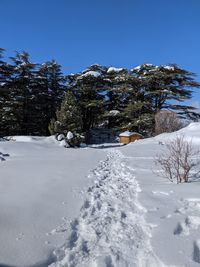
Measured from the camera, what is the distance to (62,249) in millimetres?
2570

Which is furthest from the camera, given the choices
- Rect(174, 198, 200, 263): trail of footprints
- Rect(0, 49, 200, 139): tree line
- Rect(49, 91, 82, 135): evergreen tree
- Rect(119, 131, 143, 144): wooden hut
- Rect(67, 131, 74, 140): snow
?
Rect(0, 49, 200, 139): tree line

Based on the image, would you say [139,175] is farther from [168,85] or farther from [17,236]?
[168,85]

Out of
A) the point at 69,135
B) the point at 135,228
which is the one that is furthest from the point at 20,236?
the point at 69,135

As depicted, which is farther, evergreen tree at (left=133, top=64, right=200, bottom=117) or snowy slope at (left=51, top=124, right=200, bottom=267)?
evergreen tree at (left=133, top=64, right=200, bottom=117)

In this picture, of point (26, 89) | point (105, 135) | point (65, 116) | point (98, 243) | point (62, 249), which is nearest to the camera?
point (62, 249)

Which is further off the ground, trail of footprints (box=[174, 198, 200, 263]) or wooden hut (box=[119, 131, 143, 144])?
wooden hut (box=[119, 131, 143, 144])

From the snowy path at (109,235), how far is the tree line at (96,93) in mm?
19984

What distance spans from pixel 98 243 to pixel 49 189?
2192mm

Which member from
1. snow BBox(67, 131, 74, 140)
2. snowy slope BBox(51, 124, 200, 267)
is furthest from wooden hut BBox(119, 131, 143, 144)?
snowy slope BBox(51, 124, 200, 267)

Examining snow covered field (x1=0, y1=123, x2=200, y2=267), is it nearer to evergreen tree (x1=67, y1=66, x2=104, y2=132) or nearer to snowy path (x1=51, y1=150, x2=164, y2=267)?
snowy path (x1=51, y1=150, x2=164, y2=267)

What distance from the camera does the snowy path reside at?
2.40 m

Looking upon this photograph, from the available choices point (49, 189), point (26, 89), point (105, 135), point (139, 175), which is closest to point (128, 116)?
point (105, 135)

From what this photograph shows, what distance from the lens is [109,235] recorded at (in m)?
2.93

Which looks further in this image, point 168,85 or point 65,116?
point 168,85
